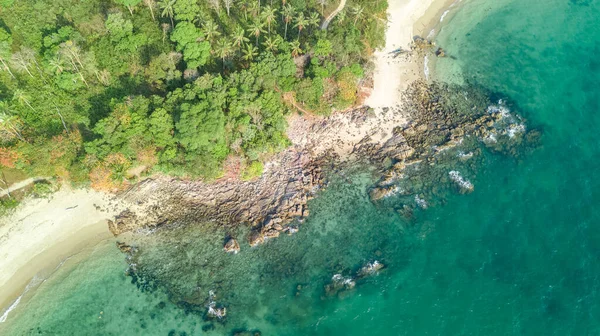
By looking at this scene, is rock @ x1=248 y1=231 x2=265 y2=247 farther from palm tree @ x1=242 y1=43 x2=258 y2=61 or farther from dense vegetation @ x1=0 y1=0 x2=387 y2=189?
palm tree @ x1=242 y1=43 x2=258 y2=61

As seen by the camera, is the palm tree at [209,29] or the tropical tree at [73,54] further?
the palm tree at [209,29]

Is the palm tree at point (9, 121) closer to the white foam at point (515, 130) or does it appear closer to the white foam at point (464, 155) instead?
the white foam at point (464, 155)

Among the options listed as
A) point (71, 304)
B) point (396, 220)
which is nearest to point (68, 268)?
point (71, 304)

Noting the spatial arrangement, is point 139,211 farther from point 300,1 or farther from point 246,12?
point 300,1

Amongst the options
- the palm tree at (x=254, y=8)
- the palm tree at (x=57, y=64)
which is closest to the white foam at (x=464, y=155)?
the palm tree at (x=254, y=8)

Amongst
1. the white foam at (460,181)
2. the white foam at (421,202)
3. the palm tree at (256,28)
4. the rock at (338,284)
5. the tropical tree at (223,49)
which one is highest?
the palm tree at (256,28)

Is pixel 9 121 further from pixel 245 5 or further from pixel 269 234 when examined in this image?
pixel 245 5

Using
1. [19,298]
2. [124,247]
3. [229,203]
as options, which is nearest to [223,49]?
[229,203]
